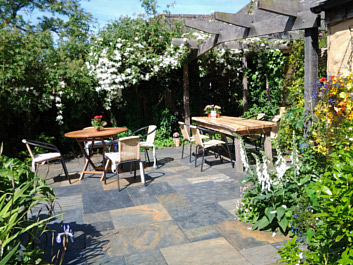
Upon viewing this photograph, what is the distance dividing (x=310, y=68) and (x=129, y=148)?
2.73 meters

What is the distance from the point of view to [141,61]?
296 inches

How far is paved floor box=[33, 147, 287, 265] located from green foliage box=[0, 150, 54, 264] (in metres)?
0.62

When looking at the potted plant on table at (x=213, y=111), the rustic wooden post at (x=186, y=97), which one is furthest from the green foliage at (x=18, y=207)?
the rustic wooden post at (x=186, y=97)

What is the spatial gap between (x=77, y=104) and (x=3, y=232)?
6044 mm

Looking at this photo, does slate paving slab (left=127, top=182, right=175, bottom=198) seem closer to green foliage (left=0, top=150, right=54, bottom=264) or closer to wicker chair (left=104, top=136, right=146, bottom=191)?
wicker chair (left=104, top=136, right=146, bottom=191)

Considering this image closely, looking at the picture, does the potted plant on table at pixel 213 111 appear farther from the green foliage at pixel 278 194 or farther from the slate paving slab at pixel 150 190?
the green foliage at pixel 278 194

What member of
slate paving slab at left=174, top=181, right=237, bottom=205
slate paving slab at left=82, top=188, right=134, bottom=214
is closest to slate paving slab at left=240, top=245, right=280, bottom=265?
slate paving slab at left=174, top=181, right=237, bottom=205

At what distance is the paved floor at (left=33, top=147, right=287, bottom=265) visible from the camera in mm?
2703

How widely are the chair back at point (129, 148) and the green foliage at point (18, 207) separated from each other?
192cm

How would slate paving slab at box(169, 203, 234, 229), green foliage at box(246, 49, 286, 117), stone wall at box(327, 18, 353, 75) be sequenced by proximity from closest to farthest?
slate paving slab at box(169, 203, 234, 229), stone wall at box(327, 18, 353, 75), green foliage at box(246, 49, 286, 117)

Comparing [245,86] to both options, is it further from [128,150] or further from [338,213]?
[338,213]

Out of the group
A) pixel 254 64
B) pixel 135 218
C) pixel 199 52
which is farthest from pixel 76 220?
pixel 254 64

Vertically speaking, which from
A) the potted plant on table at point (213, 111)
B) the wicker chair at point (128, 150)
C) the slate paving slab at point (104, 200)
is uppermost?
the potted plant on table at point (213, 111)

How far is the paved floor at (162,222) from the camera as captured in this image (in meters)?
2.70
